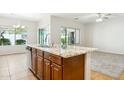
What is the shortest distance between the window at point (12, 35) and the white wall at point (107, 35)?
16.3 ft

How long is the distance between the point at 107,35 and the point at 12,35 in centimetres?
633

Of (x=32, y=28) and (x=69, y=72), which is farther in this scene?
(x=32, y=28)

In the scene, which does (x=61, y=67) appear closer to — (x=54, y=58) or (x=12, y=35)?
(x=54, y=58)

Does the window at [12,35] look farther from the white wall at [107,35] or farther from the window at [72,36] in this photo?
the white wall at [107,35]

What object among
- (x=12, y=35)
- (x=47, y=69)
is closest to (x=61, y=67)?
(x=47, y=69)

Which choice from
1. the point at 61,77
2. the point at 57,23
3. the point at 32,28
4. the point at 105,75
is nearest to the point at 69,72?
the point at 61,77

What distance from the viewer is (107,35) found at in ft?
23.3

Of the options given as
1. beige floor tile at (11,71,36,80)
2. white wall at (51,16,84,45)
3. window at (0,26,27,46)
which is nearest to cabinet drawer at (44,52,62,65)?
beige floor tile at (11,71,36,80)

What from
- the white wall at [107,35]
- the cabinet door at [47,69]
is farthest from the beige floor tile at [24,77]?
the white wall at [107,35]

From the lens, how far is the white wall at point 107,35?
21.2ft

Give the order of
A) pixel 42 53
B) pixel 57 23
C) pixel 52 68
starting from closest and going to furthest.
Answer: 1. pixel 52 68
2. pixel 42 53
3. pixel 57 23
